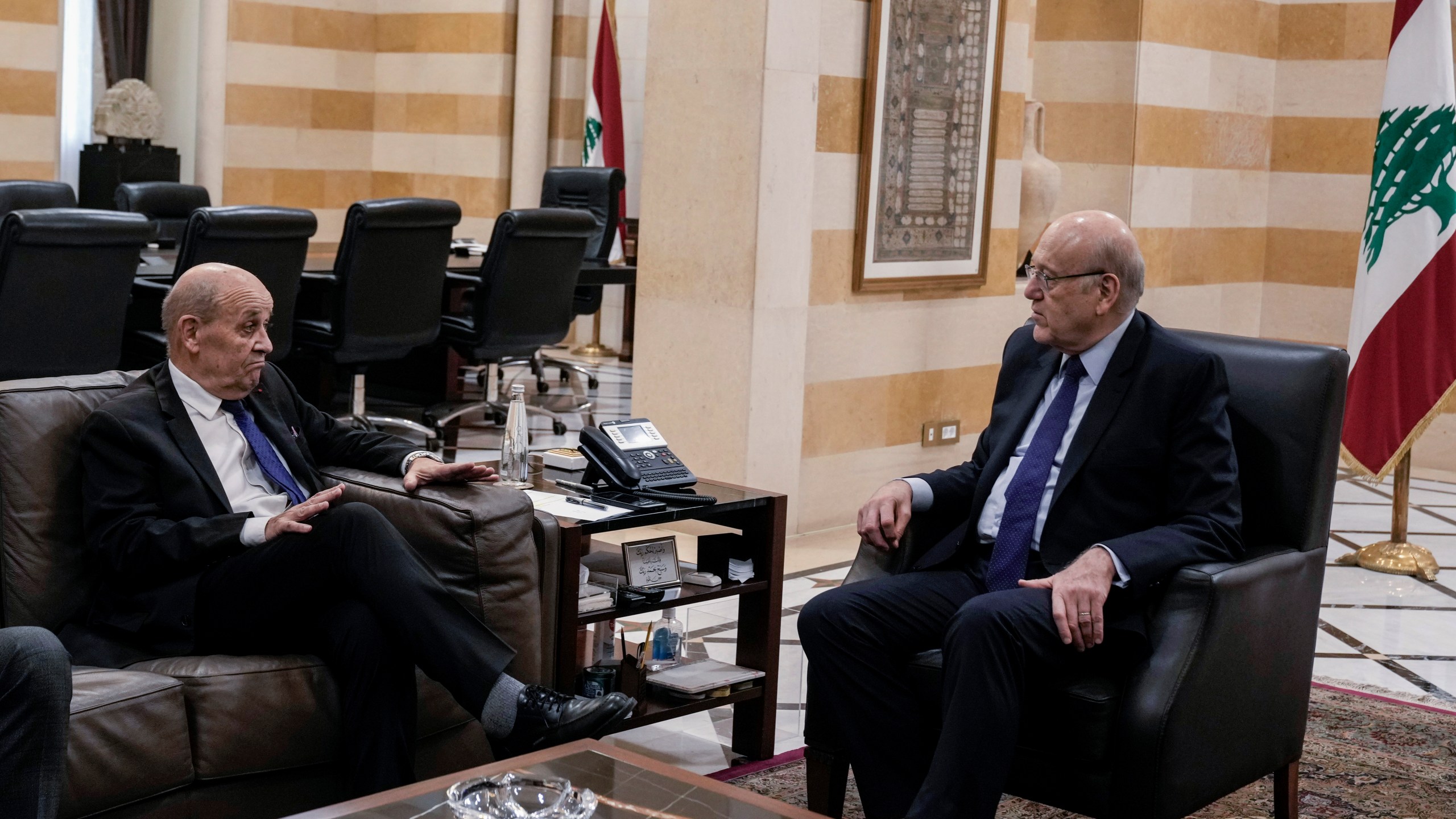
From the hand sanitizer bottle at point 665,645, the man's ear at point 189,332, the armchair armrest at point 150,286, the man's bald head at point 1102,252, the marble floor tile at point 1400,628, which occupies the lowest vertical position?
the marble floor tile at point 1400,628

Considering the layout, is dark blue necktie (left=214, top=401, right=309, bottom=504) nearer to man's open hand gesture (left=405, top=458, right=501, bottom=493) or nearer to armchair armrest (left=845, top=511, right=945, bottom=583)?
man's open hand gesture (left=405, top=458, right=501, bottom=493)

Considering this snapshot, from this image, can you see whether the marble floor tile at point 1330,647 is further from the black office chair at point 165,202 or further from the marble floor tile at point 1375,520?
the black office chair at point 165,202

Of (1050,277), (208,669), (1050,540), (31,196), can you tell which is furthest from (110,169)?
(1050,540)

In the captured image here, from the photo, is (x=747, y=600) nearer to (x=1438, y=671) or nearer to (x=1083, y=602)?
(x=1083, y=602)

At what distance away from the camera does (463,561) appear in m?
3.06

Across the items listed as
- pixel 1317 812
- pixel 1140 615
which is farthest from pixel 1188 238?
pixel 1140 615

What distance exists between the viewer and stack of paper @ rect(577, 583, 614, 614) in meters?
3.35

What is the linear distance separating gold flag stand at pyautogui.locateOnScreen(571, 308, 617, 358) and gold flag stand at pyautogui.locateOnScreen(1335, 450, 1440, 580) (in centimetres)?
612

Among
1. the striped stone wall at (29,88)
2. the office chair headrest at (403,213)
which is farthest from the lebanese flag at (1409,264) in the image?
the striped stone wall at (29,88)

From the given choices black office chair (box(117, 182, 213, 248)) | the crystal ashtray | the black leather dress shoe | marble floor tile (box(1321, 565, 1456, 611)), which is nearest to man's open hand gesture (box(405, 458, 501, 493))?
the black leather dress shoe

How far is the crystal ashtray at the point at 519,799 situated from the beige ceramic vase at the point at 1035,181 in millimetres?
5885

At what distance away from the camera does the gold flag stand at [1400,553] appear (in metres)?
5.98

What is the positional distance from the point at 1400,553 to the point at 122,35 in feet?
32.1

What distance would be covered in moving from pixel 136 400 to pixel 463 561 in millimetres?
717
